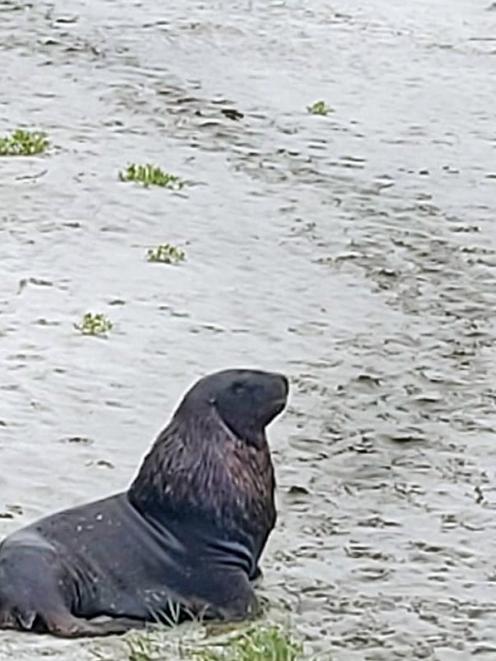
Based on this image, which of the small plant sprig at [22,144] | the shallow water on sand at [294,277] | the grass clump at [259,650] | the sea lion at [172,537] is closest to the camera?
the grass clump at [259,650]

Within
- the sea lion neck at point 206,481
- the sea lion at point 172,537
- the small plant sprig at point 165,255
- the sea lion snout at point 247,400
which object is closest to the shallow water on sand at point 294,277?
the small plant sprig at point 165,255

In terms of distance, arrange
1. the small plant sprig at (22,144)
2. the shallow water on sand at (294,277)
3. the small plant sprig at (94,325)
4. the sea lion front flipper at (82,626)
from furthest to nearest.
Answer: the small plant sprig at (22,144) < the small plant sprig at (94,325) < the shallow water on sand at (294,277) < the sea lion front flipper at (82,626)

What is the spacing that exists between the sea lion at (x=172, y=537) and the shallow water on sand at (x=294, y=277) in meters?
0.21

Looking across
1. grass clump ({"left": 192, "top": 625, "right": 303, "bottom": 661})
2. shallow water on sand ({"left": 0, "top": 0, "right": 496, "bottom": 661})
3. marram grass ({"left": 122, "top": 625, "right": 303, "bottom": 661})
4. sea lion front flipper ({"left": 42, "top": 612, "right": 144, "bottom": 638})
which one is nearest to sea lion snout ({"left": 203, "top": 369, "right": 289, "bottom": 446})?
shallow water on sand ({"left": 0, "top": 0, "right": 496, "bottom": 661})

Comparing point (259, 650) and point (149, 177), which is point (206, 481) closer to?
point (259, 650)

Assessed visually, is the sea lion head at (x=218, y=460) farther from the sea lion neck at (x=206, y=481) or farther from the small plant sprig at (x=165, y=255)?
the small plant sprig at (x=165, y=255)

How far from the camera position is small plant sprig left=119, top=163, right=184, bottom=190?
1391cm

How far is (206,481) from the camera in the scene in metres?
7.07

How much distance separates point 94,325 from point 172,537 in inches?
150

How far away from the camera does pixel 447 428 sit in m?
9.43

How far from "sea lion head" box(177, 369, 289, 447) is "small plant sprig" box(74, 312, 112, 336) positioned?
3.28 metres

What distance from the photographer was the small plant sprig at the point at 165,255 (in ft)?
40.0

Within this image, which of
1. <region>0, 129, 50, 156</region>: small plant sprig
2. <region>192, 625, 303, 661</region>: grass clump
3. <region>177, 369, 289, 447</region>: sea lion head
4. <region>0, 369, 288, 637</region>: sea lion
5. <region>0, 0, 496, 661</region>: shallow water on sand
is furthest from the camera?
<region>0, 129, 50, 156</region>: small plant sprig

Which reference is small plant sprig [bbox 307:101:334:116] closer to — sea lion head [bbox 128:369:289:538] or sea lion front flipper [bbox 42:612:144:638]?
sea lion head [bbox 128:369:289:538]
